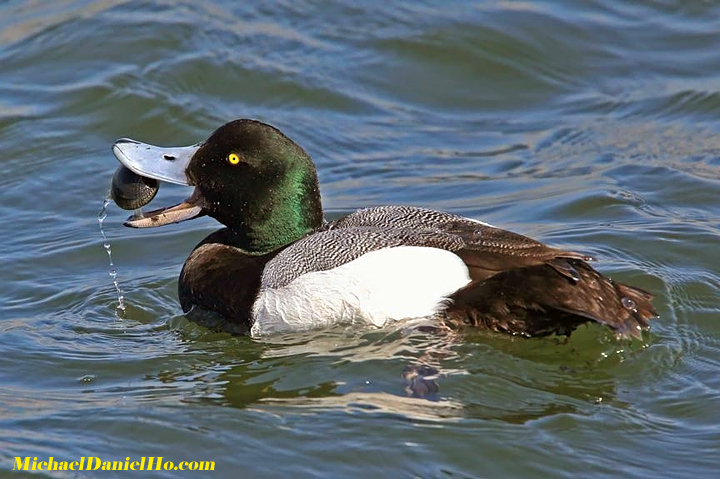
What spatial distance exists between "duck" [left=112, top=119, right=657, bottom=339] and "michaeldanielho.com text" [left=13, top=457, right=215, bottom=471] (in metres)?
1.23

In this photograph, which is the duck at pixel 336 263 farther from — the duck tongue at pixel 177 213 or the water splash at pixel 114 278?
the water splash at pixel 114 278

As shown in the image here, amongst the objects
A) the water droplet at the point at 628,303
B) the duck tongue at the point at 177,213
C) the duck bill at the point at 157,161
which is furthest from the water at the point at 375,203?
the duck bill at the point at 157,161

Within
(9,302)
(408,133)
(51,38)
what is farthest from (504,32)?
(9,302)

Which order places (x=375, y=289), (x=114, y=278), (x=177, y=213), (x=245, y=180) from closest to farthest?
1. (x=375, y=289)
2. (x=245, y=180)
3. (x=177, y=213)
4. (x=114, y=278)

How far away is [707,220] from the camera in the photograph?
7484 mm

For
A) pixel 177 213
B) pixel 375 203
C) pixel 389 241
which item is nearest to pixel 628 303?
pixel 389 241

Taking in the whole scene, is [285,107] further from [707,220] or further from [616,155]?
[707,220]

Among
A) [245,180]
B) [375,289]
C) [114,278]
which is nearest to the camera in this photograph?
[375,289]

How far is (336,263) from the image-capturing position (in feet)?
18.7

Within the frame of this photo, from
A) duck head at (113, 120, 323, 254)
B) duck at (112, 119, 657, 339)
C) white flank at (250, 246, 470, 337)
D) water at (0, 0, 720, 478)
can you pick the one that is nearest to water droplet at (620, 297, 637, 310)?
duck at (112, 119, 657, 339)

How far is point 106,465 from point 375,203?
12.8ft

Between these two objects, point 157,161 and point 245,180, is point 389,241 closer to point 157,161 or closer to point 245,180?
point 245,180

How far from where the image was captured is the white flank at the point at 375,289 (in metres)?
5.54

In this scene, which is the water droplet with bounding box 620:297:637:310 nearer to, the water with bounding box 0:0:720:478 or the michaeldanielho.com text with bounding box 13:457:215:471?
the water with bounding box 0:0:720:478
